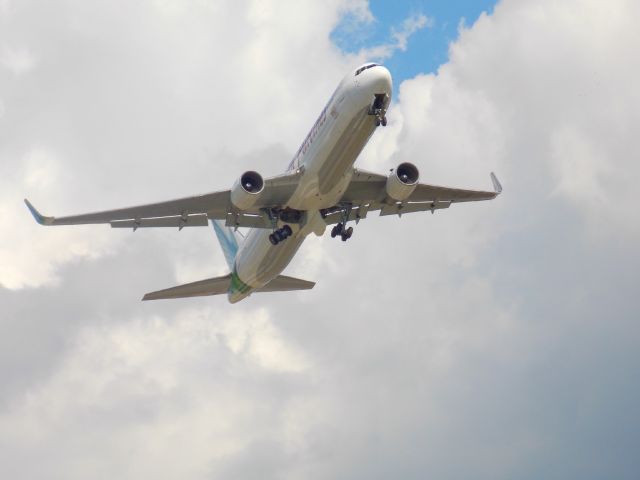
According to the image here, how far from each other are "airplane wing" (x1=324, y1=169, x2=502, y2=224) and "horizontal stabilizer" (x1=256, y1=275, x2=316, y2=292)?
7.20 metres

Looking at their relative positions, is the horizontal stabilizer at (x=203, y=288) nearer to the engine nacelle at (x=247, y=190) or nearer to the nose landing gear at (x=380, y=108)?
the engine nacelle at (x=247, y=190)

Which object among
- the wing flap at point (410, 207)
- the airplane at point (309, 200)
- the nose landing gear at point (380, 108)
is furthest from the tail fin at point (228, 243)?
the nose landing gear at point (380, 108)

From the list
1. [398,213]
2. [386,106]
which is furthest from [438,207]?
[386,106]

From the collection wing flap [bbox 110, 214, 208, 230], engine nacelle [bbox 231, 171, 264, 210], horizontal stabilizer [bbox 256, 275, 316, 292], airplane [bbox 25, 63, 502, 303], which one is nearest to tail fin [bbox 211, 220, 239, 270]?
horizontal stabilizer [bbox 256, 275, 316, 292]

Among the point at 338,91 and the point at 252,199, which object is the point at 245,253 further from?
the point at 338,91

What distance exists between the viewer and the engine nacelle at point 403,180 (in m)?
52.5

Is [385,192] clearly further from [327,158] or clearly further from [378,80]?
[378,80]

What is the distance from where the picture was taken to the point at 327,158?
49.1 m

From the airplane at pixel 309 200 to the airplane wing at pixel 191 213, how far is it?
47 millimetres

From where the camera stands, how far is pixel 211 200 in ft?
175

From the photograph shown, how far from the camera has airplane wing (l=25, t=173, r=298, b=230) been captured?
51844 mm

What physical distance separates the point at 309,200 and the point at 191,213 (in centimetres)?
631

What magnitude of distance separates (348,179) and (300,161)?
2.35 metres

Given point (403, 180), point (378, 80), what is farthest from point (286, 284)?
point (378, 80)
